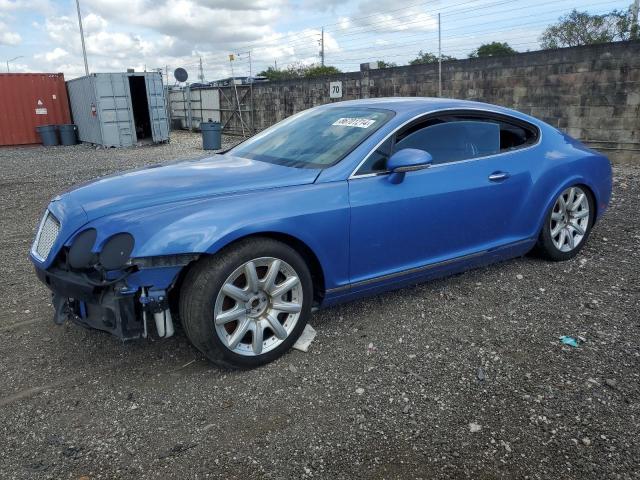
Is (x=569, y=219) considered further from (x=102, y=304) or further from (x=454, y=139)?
(x=102, y=304)

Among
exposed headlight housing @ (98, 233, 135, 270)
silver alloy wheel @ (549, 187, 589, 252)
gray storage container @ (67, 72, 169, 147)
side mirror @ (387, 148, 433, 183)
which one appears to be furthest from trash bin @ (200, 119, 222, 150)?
exposed headlight housing @ (98, 233, 135, 270)

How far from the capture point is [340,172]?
10.5ft

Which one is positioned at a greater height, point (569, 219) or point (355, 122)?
point (355, 122)

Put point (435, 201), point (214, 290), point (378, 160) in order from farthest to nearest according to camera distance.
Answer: point (435, 201)
point (378, 160)
point (214, 290)

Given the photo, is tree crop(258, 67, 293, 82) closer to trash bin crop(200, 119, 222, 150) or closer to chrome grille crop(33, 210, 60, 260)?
trash bin crop(200, 119, 222, 150)

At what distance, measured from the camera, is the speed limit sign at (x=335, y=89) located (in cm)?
1619

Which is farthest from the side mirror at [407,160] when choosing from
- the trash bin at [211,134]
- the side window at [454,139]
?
the trash bin at [211,134]

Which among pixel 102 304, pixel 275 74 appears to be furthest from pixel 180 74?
pixel 275 74

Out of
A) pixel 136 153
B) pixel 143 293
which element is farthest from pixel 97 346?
pixel 136 153

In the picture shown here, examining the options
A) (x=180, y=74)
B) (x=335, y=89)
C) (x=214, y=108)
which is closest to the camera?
(x=335, y=89)

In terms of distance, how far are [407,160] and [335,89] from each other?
1380 cm

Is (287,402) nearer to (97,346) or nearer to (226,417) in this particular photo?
(226,417)

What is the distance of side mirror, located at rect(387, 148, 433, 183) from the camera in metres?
3.21

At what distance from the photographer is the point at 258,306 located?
2.96 m
